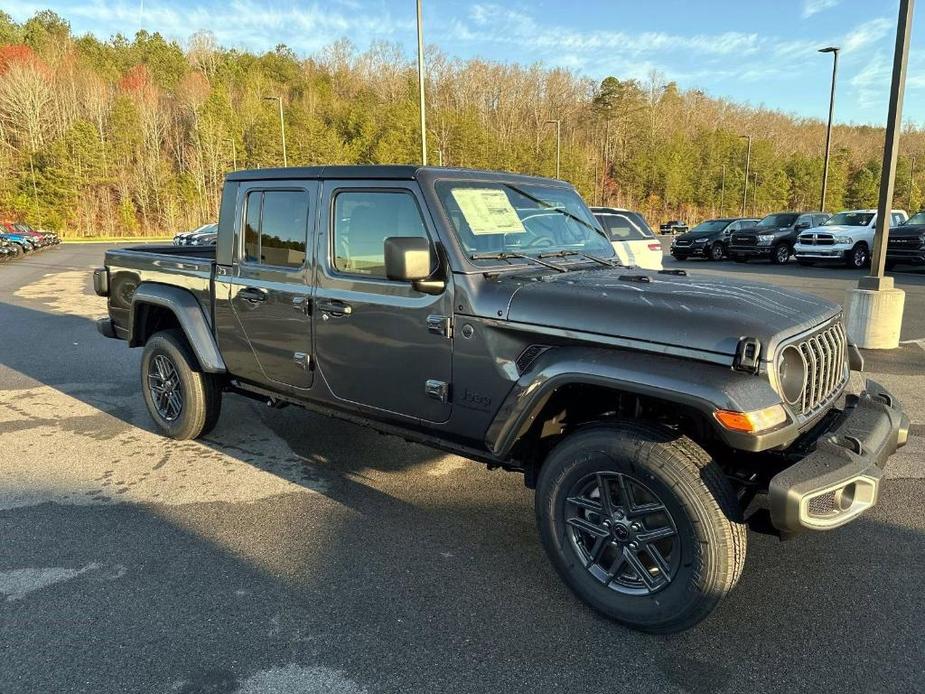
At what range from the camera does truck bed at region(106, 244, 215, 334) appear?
462 cm

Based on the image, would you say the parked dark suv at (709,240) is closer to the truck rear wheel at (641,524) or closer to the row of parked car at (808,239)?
the row of parked car at (808,239)

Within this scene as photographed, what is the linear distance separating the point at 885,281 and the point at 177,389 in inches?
326

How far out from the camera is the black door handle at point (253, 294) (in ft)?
13.4

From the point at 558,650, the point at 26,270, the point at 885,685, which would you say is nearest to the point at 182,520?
the point at 558,650

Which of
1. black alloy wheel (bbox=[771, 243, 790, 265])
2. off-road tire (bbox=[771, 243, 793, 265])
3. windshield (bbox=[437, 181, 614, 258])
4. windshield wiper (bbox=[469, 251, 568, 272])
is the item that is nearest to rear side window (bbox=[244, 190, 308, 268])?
windshield (bbox=[437, 181, 614, 258])

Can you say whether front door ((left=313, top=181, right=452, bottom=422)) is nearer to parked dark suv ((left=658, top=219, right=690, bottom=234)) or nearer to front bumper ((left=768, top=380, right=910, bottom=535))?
front bumper ((left=768, top=380, right=910, bottom=535))

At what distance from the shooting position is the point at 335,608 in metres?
2.91

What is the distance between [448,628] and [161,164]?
203 ft

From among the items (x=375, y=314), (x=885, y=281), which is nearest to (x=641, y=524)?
(x=375, y=314)

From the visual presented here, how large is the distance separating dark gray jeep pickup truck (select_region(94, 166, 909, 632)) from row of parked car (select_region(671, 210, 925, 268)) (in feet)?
50.3

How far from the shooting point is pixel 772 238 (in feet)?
74.5

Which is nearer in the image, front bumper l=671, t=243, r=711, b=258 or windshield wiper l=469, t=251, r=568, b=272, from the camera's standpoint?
windshield wiper l=469, t=251, r=568, b=272

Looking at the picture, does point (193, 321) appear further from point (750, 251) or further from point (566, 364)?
point (750, 251)

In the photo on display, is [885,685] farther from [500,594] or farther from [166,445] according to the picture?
[166,445]
